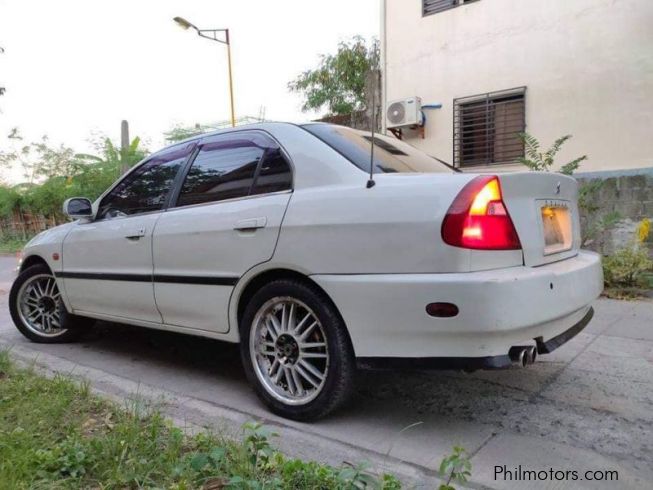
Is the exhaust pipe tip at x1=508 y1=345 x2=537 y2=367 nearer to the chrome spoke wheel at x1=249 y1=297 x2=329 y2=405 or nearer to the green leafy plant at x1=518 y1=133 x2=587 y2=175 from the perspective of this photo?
the chrome spoke wheel at x1=249 y1=297 x2=329 y2=405

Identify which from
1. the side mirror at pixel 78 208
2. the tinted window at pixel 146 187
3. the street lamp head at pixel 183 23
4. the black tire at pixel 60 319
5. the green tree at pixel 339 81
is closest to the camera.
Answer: the tinted window at pixel 146 187

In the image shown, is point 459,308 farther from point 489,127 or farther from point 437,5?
point 437,5

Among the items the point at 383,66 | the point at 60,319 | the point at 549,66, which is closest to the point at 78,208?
the point at 60,319

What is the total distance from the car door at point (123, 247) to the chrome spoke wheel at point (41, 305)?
16.0 inches

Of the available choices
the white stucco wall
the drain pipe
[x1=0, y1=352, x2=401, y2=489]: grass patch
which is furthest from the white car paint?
the drain pipe

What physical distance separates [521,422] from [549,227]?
1023 mm

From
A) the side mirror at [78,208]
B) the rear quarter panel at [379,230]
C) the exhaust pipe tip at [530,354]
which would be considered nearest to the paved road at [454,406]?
the exhaust pipe tip at [530,354]

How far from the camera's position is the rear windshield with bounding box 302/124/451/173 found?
270cm

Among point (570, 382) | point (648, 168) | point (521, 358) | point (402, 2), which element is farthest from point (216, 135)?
point (402, 2)

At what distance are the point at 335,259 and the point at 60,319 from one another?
9.92 feet

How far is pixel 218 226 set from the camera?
297 centimetres

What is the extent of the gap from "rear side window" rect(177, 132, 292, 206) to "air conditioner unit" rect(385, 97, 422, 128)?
6088 millimetres

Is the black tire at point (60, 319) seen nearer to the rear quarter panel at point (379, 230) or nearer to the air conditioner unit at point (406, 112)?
the rear quarter panel at point (379, 230)

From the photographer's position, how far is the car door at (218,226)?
281cm
